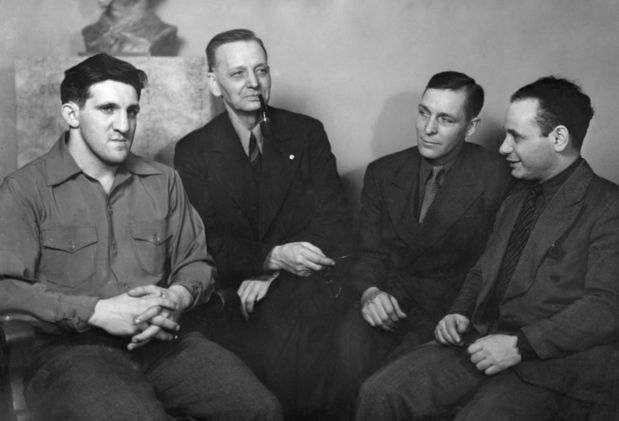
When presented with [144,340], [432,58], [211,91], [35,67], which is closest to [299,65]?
[211,91]

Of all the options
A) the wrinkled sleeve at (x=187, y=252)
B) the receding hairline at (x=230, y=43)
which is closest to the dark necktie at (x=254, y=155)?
the receding hairline at (x=230, y=43)

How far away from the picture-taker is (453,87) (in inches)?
89.4

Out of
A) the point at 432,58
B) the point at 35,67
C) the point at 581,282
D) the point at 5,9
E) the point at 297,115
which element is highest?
the point at 5,9

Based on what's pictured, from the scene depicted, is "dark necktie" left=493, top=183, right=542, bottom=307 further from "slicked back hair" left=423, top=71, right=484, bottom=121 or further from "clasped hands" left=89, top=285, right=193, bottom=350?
"clasped hands" left=89, top=285, right=193, bottom=350

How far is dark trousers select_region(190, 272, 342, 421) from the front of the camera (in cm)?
218

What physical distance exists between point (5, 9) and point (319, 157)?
1.24 m

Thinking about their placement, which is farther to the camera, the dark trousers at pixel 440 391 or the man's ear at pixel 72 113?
the man's ear at pixel 72 113

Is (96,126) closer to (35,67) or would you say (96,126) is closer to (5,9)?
(35,67)

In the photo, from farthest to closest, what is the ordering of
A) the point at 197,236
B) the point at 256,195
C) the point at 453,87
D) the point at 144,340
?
1. the point at 256,195
2. the point at 453,87
3. the point at 197,236
4. the point at 144,340

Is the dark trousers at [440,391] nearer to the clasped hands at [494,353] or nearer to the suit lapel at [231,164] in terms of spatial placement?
the clasped hands at [494,353]

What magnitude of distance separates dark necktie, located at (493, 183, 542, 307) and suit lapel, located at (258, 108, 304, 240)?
0.88 m

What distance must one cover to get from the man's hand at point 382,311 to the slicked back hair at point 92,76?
107 centimetres

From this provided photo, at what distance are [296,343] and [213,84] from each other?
1.06 meters

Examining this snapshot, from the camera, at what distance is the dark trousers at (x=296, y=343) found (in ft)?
7.16
